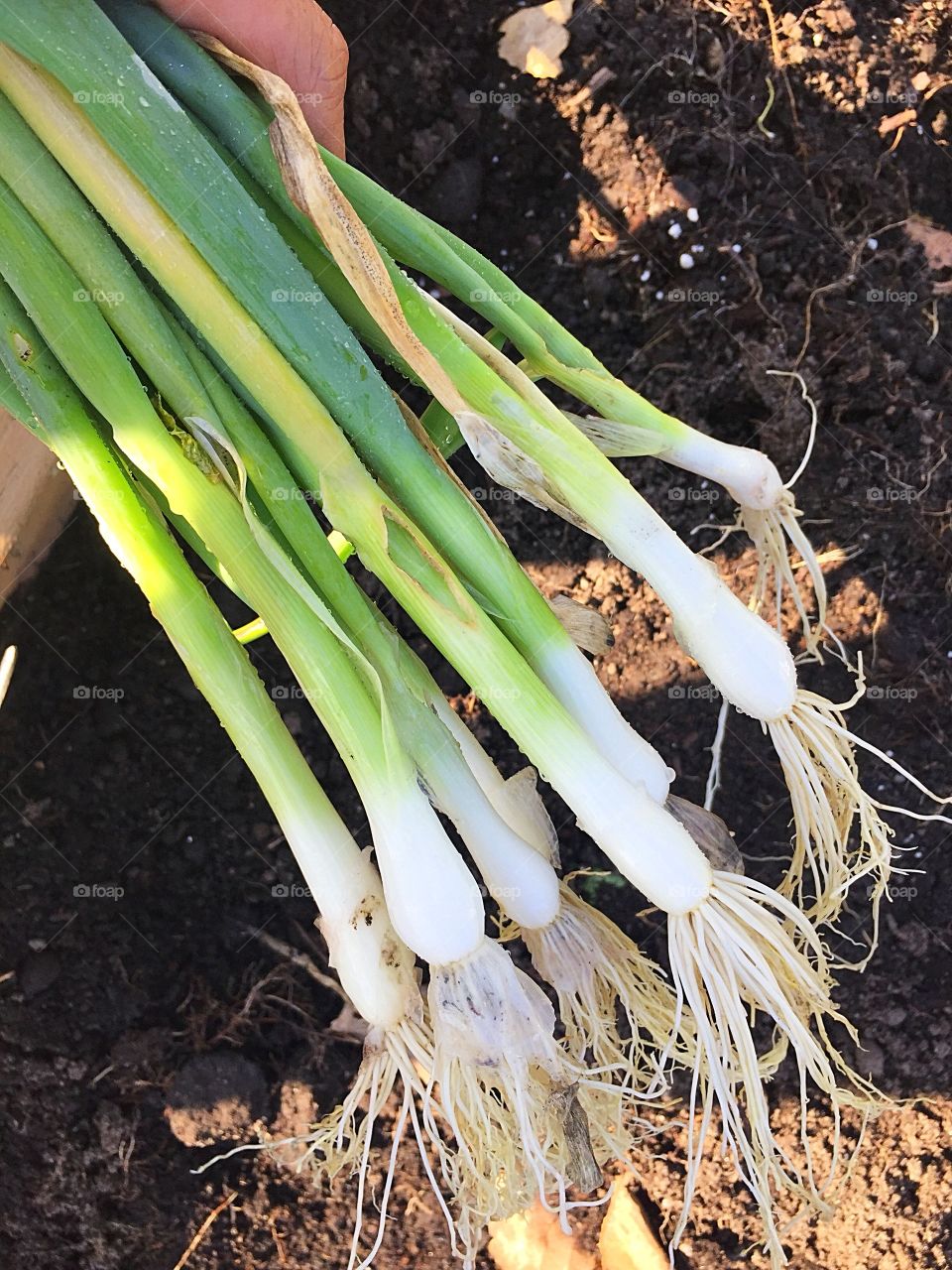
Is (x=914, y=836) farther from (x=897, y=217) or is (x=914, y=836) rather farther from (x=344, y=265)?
(x=344, y=265)

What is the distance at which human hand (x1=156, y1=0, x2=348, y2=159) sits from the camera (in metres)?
1.07

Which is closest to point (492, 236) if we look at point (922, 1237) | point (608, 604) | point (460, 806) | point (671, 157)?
point (671, 157)

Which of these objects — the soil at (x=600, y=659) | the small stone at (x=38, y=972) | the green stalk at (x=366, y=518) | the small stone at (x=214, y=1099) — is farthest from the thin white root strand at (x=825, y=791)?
the small stone at (x=38, y=972)

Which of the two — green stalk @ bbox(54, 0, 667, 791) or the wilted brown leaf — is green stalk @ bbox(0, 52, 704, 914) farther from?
the wilted brown leaf

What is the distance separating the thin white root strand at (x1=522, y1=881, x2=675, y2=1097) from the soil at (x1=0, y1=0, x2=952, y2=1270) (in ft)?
1.57

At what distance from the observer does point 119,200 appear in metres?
0.94

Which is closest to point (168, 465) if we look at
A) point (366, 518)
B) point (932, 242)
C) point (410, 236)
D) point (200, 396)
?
point (200, 396)

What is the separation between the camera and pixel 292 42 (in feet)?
3.79

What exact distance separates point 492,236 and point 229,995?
4.39ft

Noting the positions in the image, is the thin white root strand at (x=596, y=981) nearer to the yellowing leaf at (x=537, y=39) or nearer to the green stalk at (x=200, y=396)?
the green stalk at (x=200, y=396)

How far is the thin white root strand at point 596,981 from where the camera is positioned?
1031 millimetres

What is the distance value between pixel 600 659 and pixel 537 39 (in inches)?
41.4

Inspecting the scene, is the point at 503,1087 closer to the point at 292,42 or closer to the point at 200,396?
the point at 200,396

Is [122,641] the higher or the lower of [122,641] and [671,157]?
the lower
